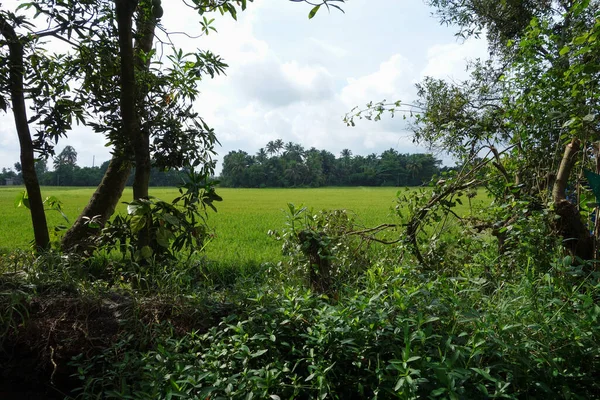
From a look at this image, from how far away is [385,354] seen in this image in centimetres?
202

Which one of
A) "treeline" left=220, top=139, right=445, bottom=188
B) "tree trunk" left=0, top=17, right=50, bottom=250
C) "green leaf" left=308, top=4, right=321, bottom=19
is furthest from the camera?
"treeline" left=220, top=139, right=445, bottom=188

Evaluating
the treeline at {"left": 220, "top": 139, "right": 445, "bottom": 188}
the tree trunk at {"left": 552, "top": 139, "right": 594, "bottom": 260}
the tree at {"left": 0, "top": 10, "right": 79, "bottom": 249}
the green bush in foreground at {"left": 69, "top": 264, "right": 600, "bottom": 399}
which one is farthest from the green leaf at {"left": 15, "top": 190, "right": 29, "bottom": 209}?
the treeline at {"left": 220, "top": 139, "right": 445, "bottom": 188}

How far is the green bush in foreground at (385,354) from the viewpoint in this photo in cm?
179

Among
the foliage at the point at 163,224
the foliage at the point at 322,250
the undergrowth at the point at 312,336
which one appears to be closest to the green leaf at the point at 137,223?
the foliage at the point at 163,224

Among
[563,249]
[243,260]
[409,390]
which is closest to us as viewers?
[409,390]

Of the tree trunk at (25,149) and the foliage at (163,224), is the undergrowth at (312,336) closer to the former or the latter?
the foliage at (163,224)

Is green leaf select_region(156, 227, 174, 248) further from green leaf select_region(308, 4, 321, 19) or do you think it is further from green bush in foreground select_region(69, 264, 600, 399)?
green leaf select_region(308, 4, 321, 19)

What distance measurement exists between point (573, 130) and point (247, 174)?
37488mm

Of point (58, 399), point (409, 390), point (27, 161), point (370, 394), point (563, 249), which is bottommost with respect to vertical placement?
point (58, 399)

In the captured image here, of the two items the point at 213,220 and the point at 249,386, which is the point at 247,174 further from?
the point at 249,386

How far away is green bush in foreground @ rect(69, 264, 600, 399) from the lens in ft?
5.88

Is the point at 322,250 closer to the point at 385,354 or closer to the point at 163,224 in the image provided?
the point at 163,224

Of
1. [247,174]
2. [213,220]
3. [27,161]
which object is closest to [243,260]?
[27,161]

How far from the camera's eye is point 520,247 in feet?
9.46
